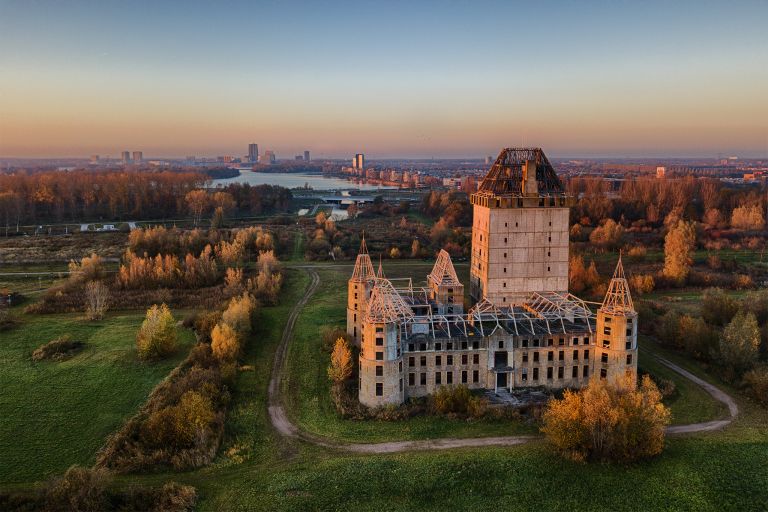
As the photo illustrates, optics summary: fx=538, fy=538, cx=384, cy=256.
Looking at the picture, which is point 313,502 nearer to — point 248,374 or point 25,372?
point 248,374

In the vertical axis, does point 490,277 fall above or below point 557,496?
above

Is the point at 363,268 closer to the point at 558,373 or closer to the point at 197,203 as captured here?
the point at 558,373

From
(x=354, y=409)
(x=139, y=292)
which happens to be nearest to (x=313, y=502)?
(x=354, y=409)

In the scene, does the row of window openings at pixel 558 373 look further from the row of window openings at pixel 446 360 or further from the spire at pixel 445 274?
the spire at pixel 445 274

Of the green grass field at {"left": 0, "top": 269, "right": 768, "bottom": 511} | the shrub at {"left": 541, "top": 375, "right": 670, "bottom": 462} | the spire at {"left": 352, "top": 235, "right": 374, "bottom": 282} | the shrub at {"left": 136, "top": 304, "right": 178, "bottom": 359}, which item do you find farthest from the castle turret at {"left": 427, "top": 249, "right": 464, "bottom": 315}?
the shrub at {"left": 136, "top": 304, "right": 178, "bottom": 359}

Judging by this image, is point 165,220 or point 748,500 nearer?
point 748,500

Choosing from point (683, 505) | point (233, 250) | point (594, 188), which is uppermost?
point (594, 188)

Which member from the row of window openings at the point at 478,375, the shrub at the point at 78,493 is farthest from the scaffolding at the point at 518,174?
the shrub at the point at 78,493

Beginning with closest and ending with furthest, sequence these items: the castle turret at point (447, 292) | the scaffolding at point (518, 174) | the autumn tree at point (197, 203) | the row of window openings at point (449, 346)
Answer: the row of window openings at point (449, 346)
the castle turret at point (447, 292)
the scaffolding at point (518, 174)
the autumn tree at point (197, 203)
